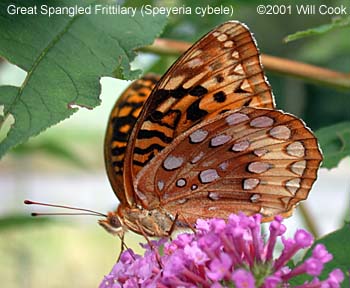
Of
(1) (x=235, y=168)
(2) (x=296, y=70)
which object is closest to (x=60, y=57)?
(1) (x=235, y=168)

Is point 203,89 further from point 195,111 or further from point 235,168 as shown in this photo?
point 235,168

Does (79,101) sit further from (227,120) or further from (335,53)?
(335,53)

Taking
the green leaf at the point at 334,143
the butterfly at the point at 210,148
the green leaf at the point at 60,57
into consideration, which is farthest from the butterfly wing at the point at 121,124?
the green leaf at the point at 334,143

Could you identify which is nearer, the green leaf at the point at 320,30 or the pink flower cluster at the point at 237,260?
the pink flower cluster at the point at 237,260

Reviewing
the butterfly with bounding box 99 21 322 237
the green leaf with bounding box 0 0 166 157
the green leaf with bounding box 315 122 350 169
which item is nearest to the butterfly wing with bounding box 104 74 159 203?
the butterfly with bounding box 99 21 322 237

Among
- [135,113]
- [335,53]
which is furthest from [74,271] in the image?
[135,113]

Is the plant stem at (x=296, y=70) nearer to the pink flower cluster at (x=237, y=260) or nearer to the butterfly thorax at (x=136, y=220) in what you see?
the butterfly thorax at (x=136, y=220)

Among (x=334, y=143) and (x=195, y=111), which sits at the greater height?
(x=195, y=111)
